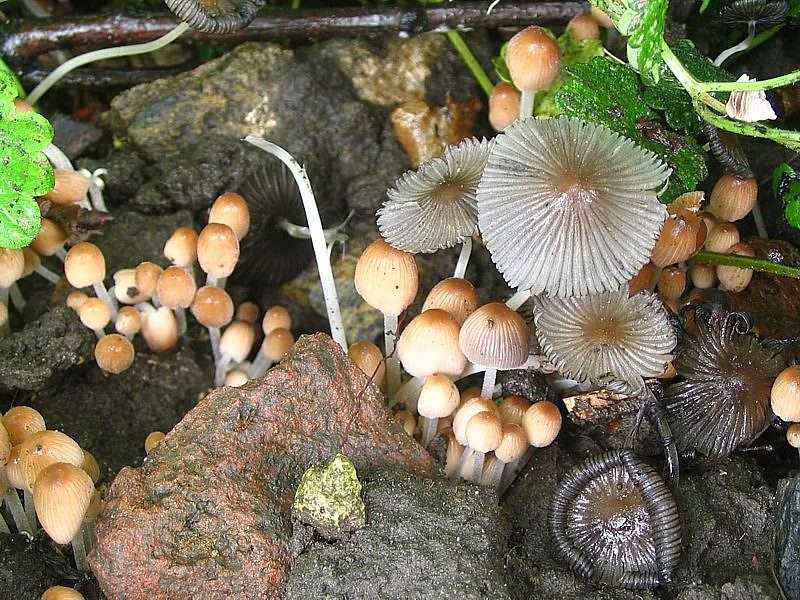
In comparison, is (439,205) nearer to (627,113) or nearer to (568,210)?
(568,210)

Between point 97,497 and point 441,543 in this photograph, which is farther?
point 97,497

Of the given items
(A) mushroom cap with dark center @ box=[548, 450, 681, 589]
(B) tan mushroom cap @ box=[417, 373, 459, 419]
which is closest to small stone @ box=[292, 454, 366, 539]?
(B) tan mushroom cap @ box=[417, 373, 459, 419]

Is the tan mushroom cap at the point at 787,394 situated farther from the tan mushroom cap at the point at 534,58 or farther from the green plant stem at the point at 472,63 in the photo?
the green plant stem at the point at 472,63

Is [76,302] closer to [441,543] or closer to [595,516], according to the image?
[441,543]

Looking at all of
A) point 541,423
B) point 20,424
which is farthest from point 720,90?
point 20,424

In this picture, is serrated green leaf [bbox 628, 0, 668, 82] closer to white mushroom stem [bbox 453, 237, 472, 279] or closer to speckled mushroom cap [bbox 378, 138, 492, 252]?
speckled mushroom cap [bbox 378, 138, 492, 252]

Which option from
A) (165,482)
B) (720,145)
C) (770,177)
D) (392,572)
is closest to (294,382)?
(165,482)
